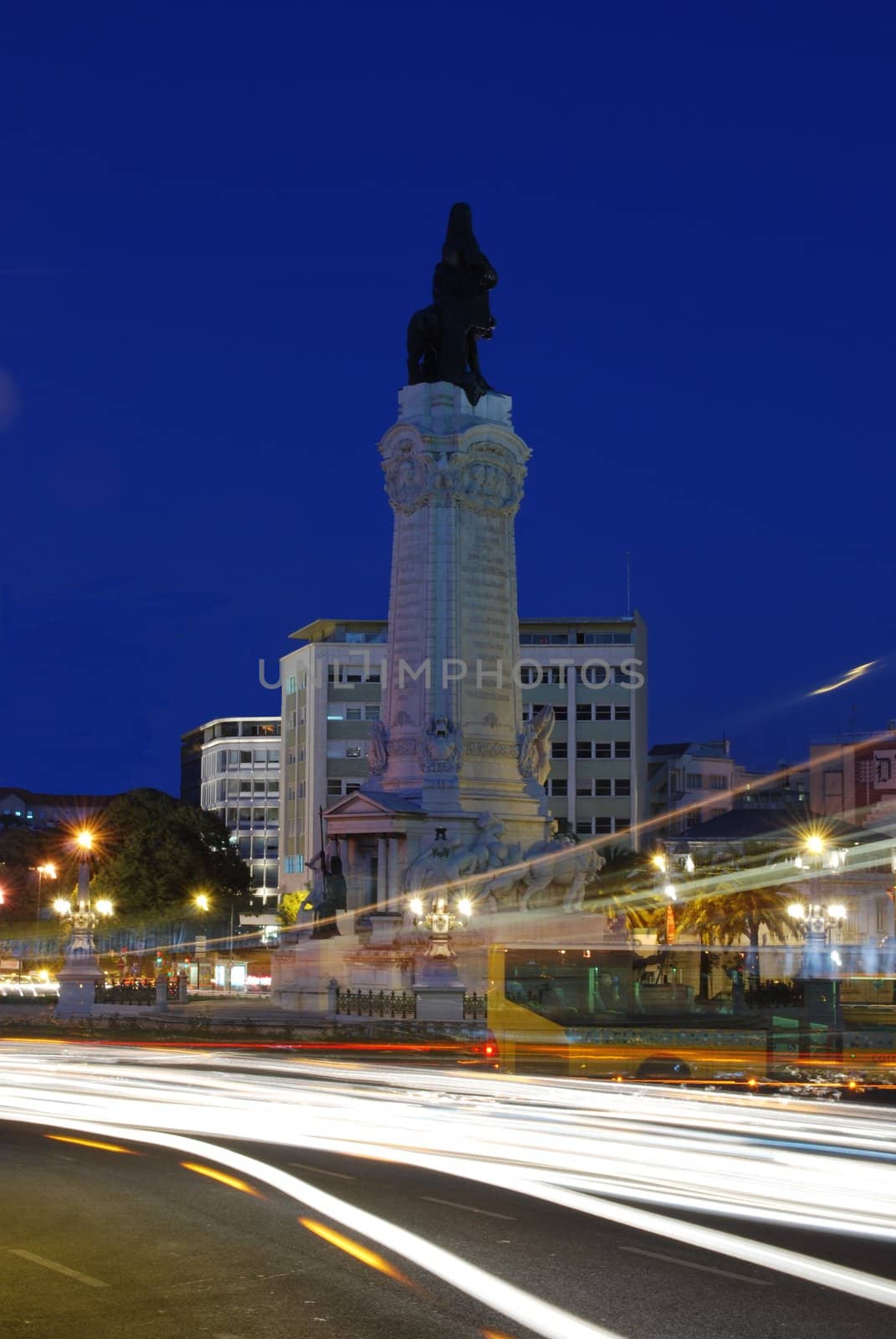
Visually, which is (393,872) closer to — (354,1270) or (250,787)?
(354,1270)

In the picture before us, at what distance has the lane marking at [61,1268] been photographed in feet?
41.3

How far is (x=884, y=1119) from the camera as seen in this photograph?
20.5m

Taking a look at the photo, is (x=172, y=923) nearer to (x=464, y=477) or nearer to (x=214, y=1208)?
(x=464, y=477)

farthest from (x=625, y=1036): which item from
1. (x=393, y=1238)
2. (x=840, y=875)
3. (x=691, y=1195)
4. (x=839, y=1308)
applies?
(x=840, y=875)

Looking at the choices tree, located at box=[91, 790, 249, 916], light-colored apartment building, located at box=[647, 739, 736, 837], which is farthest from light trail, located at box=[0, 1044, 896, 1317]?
light-colored apartment building, located at box=[647, 739, 736, 837]

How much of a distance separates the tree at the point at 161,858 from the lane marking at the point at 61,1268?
8348 cm

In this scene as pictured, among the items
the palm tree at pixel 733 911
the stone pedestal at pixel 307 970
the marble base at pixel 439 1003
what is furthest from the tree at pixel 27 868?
the marble base at pixel 439 1003

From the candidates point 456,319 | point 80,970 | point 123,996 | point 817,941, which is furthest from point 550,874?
point 456,319

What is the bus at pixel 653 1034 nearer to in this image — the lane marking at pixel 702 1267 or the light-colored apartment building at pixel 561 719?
the lane marking at pixel 702 1267

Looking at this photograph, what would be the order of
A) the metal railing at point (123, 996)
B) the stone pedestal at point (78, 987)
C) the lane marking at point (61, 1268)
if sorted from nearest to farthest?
1. the lane marking at point (61, 1268)
2. the stone pedestal at point (78, 987)
3. the metal railing at point (123, 996)

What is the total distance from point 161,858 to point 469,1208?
82653 mm

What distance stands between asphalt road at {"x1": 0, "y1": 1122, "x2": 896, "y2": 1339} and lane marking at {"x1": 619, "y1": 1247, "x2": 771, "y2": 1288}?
24mm

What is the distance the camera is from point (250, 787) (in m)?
154

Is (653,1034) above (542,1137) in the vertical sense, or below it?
above
